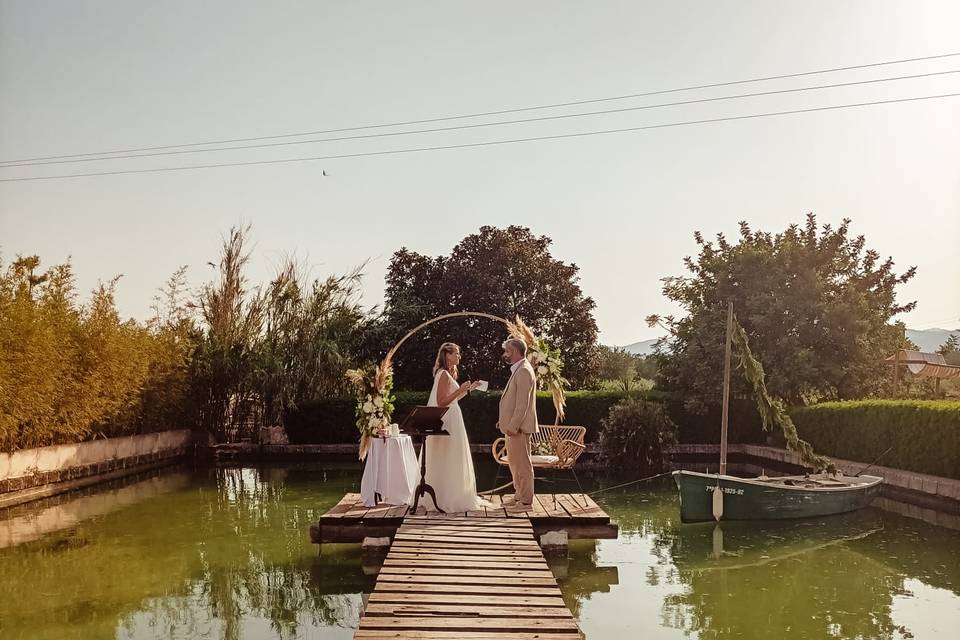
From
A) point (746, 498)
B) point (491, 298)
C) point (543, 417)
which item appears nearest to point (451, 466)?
point (746, 498)

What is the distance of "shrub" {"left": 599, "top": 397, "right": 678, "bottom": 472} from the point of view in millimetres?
18172

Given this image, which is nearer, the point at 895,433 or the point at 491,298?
the point at 895,433

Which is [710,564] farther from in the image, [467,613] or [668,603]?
[467,613]

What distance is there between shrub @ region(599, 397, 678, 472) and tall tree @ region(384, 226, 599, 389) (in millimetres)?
8772

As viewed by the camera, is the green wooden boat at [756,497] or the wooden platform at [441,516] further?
the green wooden boat at [756,497]

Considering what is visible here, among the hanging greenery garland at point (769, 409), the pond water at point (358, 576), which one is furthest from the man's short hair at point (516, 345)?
the hanging greenery garland at point (769, 409)

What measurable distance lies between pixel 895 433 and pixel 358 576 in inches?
393

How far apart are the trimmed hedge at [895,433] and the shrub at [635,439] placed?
307cm

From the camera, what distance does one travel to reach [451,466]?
352 inches

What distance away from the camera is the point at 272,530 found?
1080 cm

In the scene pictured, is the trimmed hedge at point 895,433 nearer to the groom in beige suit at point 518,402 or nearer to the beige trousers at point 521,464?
the beige trousers at point 521,464

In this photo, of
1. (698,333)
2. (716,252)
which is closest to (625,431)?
(698,333)

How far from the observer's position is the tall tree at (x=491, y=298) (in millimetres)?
26969

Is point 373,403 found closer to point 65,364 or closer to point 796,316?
point 65,364
